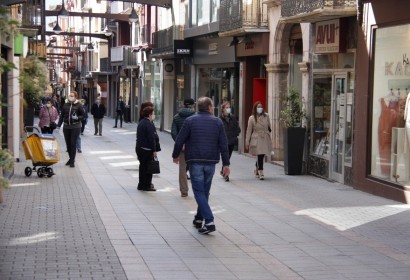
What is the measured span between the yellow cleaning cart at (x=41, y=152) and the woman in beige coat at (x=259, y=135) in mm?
4256

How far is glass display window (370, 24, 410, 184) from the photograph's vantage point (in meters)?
14.2

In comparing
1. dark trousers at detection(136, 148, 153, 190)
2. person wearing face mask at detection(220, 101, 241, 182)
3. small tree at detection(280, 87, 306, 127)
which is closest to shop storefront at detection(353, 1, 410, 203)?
small tree at detection(280, 87, 306, 127)

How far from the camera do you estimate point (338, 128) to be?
17.3 meters

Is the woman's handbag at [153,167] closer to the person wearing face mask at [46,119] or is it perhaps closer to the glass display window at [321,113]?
the glass display window at [321,113]

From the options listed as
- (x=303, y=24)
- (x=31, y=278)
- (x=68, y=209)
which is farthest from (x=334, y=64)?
(x=31, y=278)

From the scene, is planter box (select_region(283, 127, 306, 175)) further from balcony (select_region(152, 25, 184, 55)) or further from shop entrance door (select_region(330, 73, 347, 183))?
balcony (select_region(152, 25, 184, 55))

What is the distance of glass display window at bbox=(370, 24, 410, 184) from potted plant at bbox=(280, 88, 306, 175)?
10.3ft

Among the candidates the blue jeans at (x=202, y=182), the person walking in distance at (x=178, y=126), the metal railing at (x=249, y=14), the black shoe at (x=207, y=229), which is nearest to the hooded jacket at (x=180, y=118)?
the person walking in distance at (x=178, y=126)

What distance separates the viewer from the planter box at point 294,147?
60.0ft

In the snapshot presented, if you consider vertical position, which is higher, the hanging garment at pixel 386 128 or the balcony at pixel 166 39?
the balcony at pixel 166 39

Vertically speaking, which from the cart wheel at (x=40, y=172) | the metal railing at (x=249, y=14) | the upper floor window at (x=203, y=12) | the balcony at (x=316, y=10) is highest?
the upper floor window at (x=203, y=12)

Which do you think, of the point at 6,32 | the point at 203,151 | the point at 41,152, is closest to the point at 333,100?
the point at 41,152

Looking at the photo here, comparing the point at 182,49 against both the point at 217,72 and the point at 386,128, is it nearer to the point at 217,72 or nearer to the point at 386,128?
the point at 217,72

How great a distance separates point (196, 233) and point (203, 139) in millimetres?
1245
